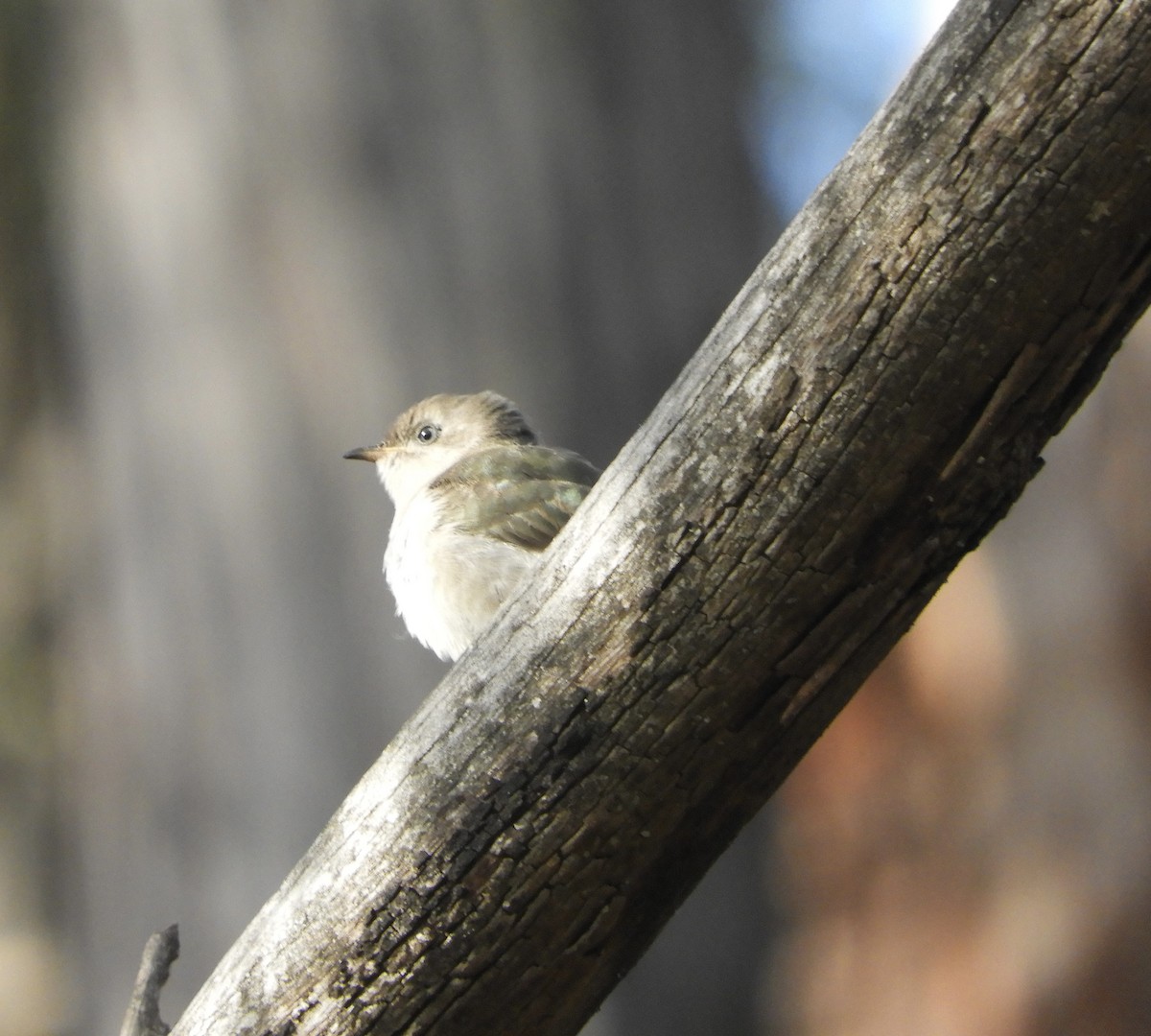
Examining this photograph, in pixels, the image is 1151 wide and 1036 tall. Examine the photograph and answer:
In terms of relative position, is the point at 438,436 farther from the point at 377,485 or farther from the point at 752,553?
the point at 752,553

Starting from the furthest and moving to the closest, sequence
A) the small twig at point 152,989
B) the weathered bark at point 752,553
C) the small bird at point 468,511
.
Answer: the small bird at point 468,511, the small twig at point 152,989, the weathered bark at point 752,553

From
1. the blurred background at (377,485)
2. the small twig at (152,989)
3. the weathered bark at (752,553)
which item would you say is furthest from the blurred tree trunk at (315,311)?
the weathered bark at (752,553)

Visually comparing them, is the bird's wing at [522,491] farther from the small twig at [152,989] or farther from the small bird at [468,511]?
the small twig at [152,989]

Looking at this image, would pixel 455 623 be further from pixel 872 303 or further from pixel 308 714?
pixel 872 303

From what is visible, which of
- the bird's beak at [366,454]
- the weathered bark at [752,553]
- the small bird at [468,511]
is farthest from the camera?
the bird's beak at [366,454]

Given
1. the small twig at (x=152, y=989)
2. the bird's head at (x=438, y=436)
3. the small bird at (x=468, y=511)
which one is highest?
the bird's head at (x=438, y=436)

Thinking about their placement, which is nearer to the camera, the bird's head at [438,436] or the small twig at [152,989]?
the small twig at [152,989]

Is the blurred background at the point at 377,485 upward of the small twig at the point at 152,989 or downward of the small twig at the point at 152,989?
upward

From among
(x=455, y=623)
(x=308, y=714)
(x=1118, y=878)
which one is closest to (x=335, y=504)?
(x=308, y=714)
